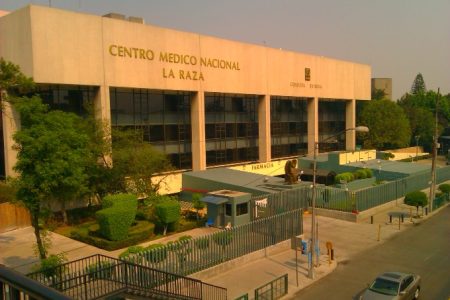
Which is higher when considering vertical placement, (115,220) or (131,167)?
(131,167)

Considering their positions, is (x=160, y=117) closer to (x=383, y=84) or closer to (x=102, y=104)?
(x=102, y=104)

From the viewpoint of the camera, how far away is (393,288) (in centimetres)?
1889

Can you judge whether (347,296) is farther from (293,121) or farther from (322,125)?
(322,125)

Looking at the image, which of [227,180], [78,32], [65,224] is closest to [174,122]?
[227,180]

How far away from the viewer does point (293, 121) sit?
6562 cm

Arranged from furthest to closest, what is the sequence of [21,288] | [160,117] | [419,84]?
1. [419,84]
2. [160,117]
3. [21,288]

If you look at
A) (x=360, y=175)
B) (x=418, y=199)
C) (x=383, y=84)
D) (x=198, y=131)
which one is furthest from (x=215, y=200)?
(x=383, y=84)

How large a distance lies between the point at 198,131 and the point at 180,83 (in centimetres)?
586

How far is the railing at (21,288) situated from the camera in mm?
2373

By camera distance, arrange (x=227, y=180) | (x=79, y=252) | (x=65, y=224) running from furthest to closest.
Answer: (x=227, y=180), (x=65, y=224), (x=79, y=252)

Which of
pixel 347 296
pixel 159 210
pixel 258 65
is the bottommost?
pixel 347 296

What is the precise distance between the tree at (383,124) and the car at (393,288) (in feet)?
215

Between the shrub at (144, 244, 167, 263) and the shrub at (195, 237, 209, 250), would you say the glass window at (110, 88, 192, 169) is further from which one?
the shrub at (144, 244, 167, 263)

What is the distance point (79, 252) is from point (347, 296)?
1578cm
